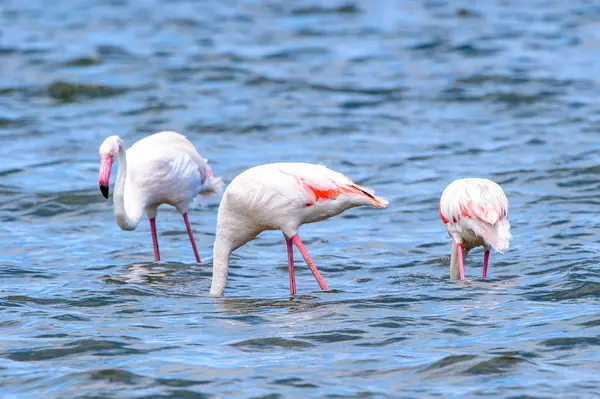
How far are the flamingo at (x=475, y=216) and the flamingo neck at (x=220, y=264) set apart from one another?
162 cm

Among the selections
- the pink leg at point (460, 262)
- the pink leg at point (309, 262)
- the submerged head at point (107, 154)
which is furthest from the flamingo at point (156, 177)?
the pink leg at point (460, 262)

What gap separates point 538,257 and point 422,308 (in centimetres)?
187

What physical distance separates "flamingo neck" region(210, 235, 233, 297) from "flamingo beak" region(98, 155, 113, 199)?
839 mm

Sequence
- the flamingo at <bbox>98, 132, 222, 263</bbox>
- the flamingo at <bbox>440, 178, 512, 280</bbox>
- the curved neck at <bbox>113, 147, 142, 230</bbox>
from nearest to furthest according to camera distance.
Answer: the flamingo at <bbox>440, 178, 512, 280</bbox>, the curved neck at <bbox>113, 147, 142, 230</bbox>, the flamingo at <bbox>98, 132, 222, 263</bbox>

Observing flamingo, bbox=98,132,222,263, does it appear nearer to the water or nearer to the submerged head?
the submerged head

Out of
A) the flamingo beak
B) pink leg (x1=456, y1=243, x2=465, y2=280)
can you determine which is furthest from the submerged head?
pink leg (x1=456, y1=243, x2=465, y2=280)

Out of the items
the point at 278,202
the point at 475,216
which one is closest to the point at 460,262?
the point at 475,216

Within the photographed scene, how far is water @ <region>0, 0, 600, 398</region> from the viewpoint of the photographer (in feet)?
19.6

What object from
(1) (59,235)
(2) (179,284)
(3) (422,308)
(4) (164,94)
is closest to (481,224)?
(3) (422,308)

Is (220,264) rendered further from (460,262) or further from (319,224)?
(319,224)

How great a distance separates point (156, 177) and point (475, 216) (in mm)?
2779

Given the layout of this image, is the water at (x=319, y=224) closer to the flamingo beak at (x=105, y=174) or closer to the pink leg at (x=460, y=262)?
the pink leg at (x=460, y=262)

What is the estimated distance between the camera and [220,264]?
7.54 metres

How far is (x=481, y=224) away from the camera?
7.68 metres
